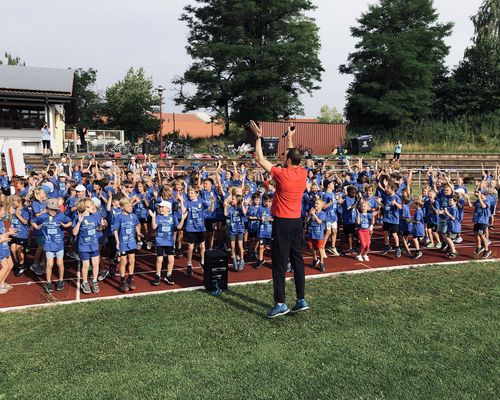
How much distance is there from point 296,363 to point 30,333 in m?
3.73

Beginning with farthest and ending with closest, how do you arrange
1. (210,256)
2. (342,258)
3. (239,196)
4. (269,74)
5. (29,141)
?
(269,74) < (29,141) < (342,258) < (239,196) < (210,256)

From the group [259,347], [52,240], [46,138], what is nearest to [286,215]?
[259,347]

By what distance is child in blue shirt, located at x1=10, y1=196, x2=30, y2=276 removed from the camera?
8961 mm

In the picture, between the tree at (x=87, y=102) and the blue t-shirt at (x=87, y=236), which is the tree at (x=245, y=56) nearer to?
the tree at (x=87, y=102)

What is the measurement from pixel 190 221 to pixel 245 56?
30316 mm

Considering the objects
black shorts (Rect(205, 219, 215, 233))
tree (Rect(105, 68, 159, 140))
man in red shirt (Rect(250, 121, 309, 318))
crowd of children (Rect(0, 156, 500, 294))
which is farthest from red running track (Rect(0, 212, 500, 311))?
tree (Rect(105, 68, 159, 140))

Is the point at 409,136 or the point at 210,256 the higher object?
the point at 409,136

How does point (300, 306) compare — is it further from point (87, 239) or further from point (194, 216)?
point (87, 239)

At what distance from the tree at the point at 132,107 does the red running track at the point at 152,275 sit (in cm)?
3957

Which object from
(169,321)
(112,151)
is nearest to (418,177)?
(112,151)

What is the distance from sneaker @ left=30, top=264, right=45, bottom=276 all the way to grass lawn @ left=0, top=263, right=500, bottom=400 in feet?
7.90

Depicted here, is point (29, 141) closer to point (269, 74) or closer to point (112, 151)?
point (112, 151)

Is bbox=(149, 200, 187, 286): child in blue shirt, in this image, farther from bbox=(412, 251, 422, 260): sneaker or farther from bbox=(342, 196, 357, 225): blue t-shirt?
bbox=(412, 251, 422, 260): sneaker

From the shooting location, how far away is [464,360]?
5.07 m
